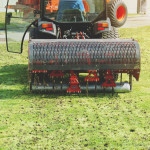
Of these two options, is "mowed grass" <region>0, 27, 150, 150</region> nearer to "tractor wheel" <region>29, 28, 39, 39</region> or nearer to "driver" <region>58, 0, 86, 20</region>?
"tractor wheel" <region>29, 28, 39, 39</region>

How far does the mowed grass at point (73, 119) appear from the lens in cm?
412

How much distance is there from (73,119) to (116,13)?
29.6ft

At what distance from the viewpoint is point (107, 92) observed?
20.3 ft

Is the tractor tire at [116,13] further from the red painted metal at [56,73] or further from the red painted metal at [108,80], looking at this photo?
the red painted metal at [56,73]

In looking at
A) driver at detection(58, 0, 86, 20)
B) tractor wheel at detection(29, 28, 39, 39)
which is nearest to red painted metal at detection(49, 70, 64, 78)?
tractor wheel at detection(29, 28, 39, 39)

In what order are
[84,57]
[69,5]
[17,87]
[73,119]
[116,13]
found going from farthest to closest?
[116,13] < [69,5] < [17,87] < [84,57] < [73,119]

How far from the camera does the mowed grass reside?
412 cm

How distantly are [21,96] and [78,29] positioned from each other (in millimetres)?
1840

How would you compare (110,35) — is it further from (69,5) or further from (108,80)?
(108,80)

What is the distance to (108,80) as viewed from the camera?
6082mm

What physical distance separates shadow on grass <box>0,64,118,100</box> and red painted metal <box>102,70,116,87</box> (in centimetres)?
17

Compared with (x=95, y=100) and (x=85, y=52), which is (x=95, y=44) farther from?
(x=95, y=100)

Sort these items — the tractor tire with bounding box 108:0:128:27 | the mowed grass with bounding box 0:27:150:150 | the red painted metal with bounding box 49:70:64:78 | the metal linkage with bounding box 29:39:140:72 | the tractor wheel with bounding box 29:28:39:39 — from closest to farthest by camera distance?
the mowed grass with bounding box 0:27:150:150 → the metal linkage with bounding box 29:39:140:72 → the red painted metal with bounding box 49:70:64:78 → the tractor wheel with bounding box 29:28:39:39 → the tractor tire with bounding box 108:0:128:27

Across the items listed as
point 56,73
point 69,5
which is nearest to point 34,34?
point 69,5
